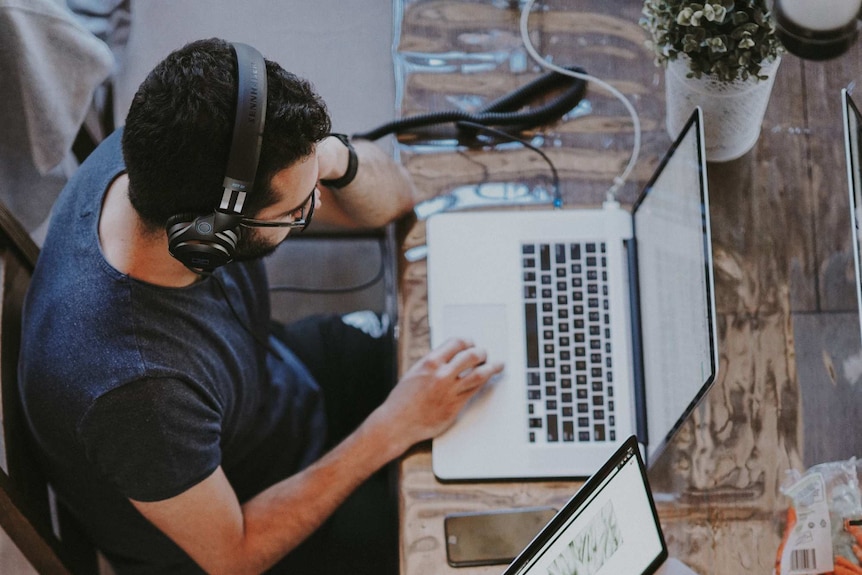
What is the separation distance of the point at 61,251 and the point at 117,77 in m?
0.65

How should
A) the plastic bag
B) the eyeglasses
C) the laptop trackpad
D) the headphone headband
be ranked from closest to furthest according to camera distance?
the headphone headband, the eyeglasses, the plastic bag, the laptop trackpad

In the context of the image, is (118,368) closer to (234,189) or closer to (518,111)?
(234,189)

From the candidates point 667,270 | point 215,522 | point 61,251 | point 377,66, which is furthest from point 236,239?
point 377,66

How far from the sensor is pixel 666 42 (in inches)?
42.5

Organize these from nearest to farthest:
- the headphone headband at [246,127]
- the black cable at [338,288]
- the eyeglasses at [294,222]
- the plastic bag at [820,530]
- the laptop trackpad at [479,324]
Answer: the headphone headband at [246,127], the eyeglasses at [294,222], the plastic bag at [820,530], the laptop trackpad at [479,324], the black cable at [338,288]

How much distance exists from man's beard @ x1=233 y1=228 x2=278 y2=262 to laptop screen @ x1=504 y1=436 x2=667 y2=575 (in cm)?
45

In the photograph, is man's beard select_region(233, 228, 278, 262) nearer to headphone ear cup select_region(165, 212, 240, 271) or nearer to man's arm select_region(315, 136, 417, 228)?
headphone ear cup select_region(165, 212, 240, 271)

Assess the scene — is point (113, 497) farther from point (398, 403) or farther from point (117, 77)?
point (117, 77)

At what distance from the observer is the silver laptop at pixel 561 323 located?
3.70ft

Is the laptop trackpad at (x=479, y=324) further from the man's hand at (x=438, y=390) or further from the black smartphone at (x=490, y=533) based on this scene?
the black smartphone at (x=490, y=533)

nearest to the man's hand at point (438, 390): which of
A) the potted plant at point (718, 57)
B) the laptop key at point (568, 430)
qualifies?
the laptop key at point (568, 430)

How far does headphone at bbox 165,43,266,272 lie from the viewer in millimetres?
844

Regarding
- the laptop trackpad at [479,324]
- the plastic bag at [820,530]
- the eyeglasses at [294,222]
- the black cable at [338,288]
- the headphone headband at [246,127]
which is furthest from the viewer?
the black cable at [338,288]

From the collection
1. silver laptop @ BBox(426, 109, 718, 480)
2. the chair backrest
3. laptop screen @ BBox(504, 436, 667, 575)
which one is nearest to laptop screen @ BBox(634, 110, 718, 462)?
silver laptop @ BBox(426, 109, 718, 480)
